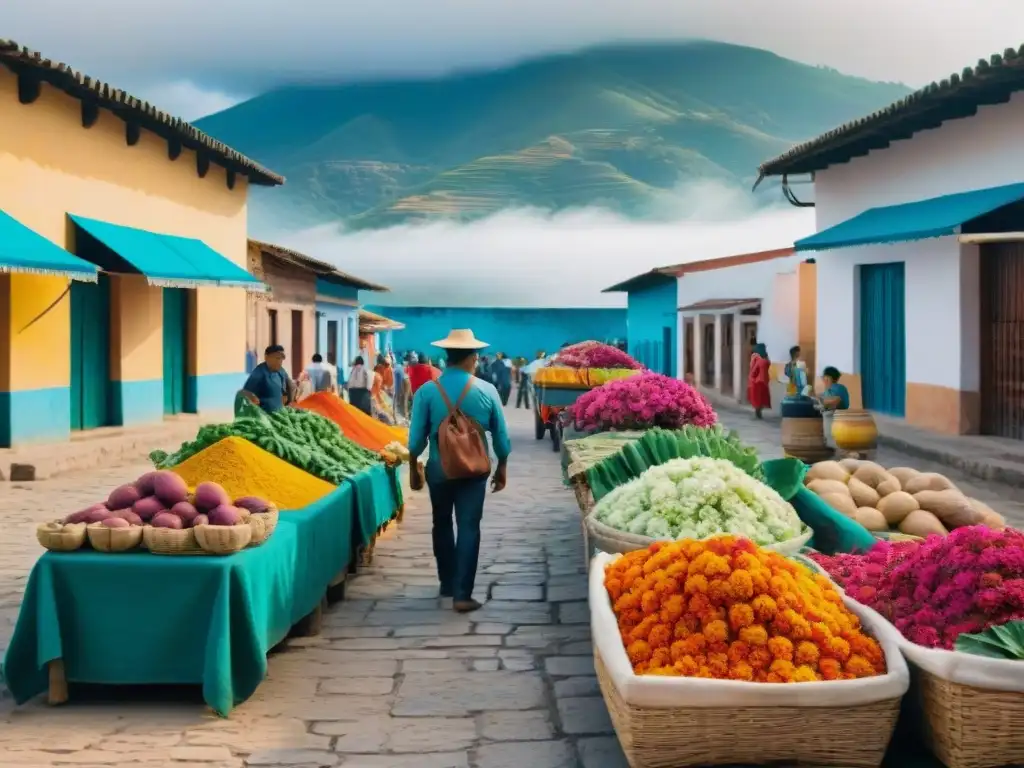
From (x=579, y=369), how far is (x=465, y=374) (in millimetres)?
9587

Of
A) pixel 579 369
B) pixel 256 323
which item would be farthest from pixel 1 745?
pixel 256 323

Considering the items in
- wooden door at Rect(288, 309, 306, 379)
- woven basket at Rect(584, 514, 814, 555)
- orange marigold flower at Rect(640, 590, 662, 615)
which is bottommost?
orange marigold flower at Rect(640, 590, 662, 615)

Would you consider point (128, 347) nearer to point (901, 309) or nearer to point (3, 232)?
point (3, 232)

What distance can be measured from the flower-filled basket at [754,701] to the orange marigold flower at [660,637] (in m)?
0.06

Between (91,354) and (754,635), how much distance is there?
14.1 meters

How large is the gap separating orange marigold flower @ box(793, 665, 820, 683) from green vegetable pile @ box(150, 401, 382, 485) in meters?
3.90

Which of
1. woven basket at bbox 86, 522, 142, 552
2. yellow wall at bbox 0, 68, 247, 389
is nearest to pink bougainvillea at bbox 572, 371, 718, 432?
woven basket at bbox 86, 522, 142, 552

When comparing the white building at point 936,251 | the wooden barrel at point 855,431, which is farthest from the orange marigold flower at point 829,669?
the white building at point 936,251

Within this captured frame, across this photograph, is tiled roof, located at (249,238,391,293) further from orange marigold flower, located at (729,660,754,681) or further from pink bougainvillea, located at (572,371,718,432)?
orange marigold flower, located at (729,660,754,681)

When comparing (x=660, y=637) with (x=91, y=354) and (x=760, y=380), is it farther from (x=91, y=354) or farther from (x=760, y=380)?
(x=760, y=380)

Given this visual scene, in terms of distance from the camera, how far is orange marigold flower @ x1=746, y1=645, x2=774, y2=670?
3754 mm

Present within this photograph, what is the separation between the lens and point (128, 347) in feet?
55.0

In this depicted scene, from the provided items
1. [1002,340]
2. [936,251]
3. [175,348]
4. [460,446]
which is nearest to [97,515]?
[460,446]

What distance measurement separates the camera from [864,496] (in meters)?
6.99
